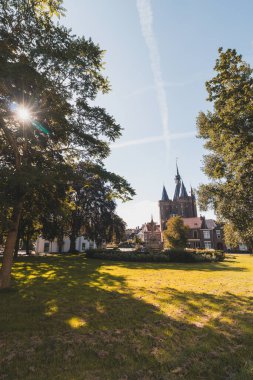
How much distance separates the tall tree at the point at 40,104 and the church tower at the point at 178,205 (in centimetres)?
8068

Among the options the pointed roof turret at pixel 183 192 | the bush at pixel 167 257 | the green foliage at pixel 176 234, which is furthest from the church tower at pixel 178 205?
the bush at pixel 167 257

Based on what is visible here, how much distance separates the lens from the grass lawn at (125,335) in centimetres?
429

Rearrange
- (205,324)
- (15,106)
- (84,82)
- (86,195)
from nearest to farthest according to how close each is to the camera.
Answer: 1. (205,324)
2. (15,106)
3. (84,82)
4. (86,195)

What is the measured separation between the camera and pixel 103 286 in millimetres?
12070

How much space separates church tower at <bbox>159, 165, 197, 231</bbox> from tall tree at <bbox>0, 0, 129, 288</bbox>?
80.7 m

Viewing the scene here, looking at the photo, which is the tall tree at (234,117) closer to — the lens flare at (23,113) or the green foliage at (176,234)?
the lens flare at (23,113)

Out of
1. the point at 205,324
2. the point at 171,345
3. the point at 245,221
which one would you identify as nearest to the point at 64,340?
the point at 171,345

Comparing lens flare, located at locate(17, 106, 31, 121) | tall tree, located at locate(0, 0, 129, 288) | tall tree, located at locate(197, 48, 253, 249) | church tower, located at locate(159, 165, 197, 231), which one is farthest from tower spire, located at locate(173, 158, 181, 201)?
lens flare, located at locate(17, 106, 31, 121)

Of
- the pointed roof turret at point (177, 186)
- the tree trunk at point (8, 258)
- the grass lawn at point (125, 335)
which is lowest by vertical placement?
the grass lawn at point (125, 335)

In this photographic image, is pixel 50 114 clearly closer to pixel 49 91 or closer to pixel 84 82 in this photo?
pixel 49 91

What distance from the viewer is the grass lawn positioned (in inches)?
169

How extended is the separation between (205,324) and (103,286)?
6654 mm

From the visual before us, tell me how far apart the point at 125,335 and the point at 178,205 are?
293 feet

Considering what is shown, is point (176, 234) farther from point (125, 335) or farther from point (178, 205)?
point (178, 205)
